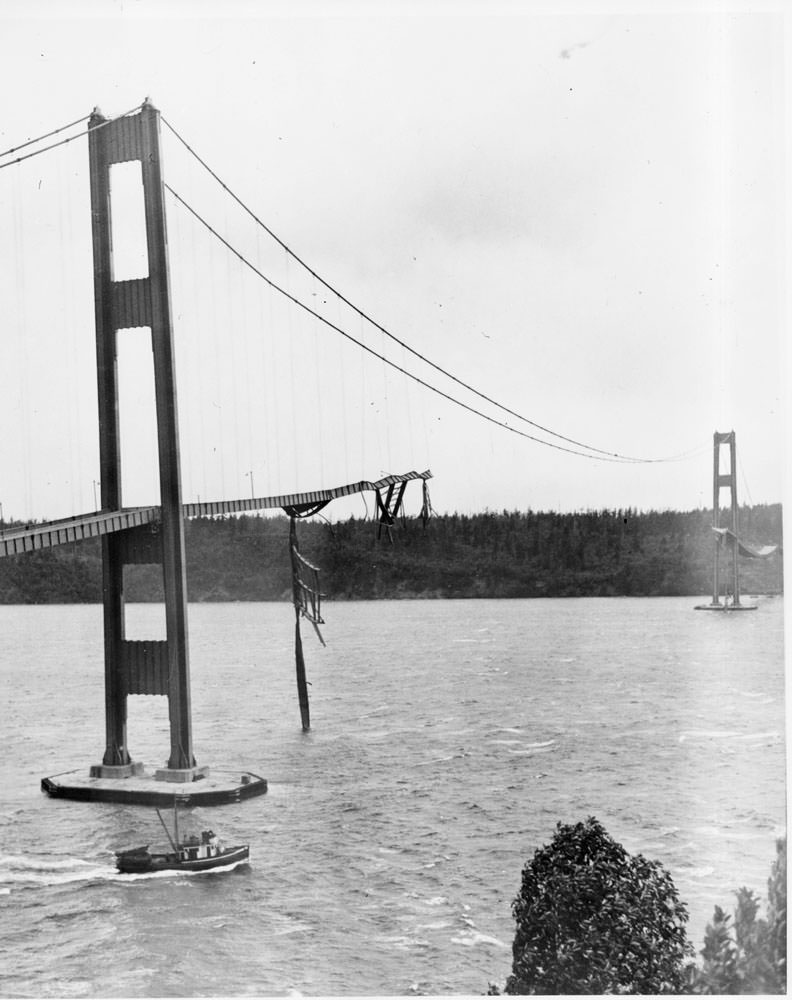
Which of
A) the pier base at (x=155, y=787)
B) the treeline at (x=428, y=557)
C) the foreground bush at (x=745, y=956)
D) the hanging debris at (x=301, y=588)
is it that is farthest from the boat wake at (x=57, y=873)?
the foreground bush at (x=745, y=956)

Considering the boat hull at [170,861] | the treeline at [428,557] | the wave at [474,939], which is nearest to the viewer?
the wave at [474,939]

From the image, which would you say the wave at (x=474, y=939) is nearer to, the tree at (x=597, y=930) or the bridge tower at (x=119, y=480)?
the tree at (x=597, y=930)

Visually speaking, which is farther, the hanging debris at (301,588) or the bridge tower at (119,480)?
the hanging debris at (301,588)

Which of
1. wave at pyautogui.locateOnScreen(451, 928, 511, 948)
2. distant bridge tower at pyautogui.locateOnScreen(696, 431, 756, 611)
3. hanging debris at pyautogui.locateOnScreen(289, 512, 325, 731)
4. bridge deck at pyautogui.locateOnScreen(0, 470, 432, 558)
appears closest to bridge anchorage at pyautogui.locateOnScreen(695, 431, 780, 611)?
distant bridge tower at pyautogui.locateOnScreen(696, 431, 756, 611)

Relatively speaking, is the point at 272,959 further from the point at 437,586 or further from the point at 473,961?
the point at 437,586

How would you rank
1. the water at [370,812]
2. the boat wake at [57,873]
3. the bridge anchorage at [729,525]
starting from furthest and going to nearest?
the boat wake at [57,873] → the bridge anchorage at [729,525] → the water at [370,812]

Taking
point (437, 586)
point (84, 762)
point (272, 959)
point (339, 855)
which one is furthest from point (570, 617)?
point (272, 959)
